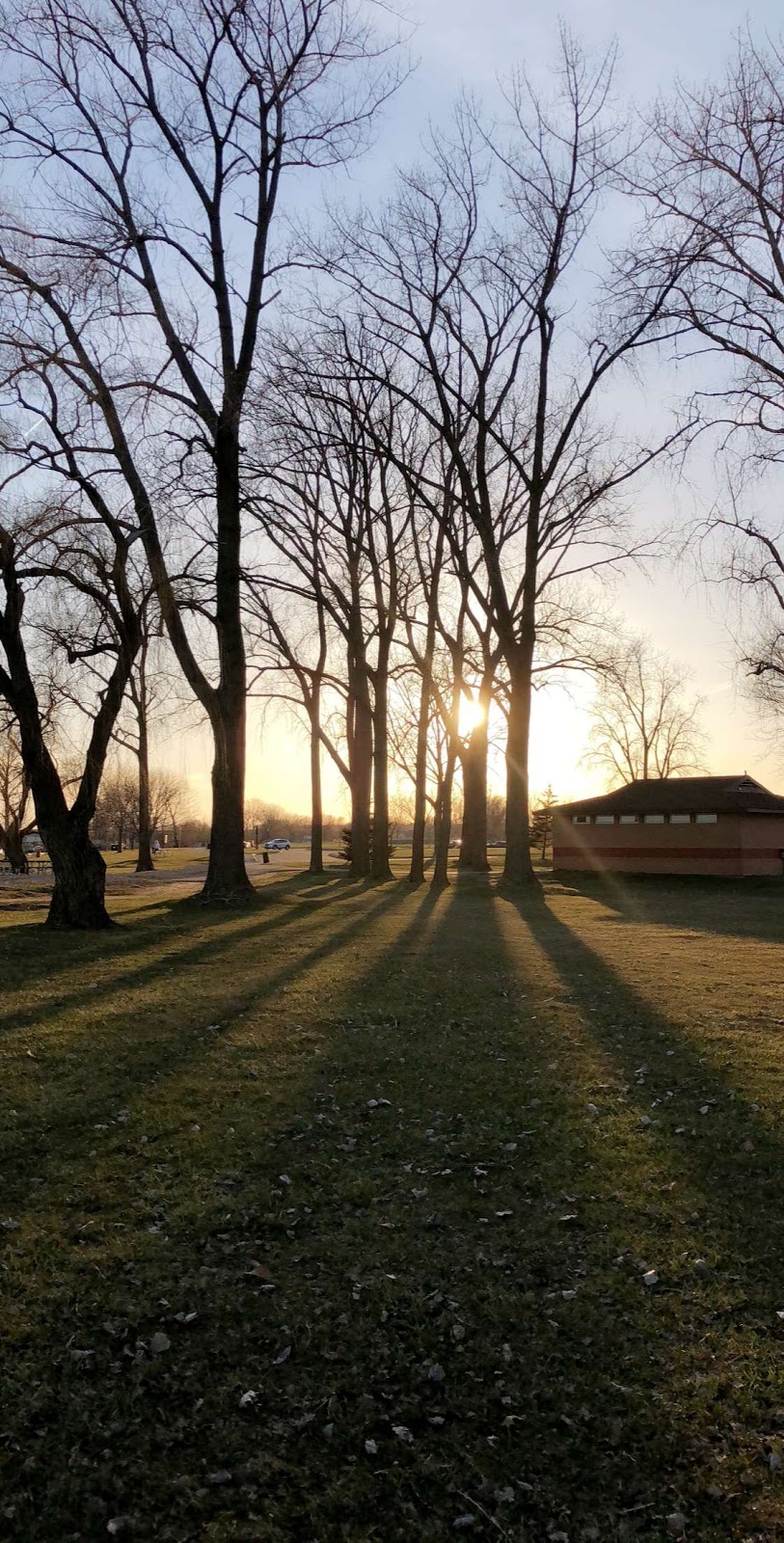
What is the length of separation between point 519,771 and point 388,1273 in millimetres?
19714

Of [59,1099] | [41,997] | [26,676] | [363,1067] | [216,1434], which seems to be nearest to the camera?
[216,1434]

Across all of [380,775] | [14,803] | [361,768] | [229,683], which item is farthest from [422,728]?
[14,803]

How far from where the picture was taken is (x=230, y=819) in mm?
18688

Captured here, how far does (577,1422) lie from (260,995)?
270 inches

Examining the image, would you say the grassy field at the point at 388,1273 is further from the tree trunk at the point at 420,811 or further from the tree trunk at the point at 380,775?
the tree trunk at the point at 380,775

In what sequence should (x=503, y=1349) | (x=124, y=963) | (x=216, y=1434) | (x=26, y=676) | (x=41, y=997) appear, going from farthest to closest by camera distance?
(x=26, y=676), (x=124, y=963), (x=41, y=997), (x=503, y=1349), (x=216, y=1434)

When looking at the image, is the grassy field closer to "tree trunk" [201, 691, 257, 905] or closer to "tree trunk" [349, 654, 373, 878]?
"tree trunk" [201, 691, 257, 905]

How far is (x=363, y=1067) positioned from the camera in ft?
24.5

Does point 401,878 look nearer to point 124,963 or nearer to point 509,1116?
point 124,963

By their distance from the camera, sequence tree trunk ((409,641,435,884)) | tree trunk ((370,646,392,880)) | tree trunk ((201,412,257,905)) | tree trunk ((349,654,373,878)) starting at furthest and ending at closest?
tree trunk ((349,654,373,878)) → tree trunk ((370,646,392,880)) → tree trunk ((409,641,435,884)) → tree trunk ((201,412,257,905))

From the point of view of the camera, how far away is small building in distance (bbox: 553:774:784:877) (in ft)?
113

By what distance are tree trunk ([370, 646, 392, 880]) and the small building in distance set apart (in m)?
11.3

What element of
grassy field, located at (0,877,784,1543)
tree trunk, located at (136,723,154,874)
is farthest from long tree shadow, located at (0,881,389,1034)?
tree trunk, located at (136,723,154,874)

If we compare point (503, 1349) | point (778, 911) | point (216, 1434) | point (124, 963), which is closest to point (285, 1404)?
point (216, 1434)
